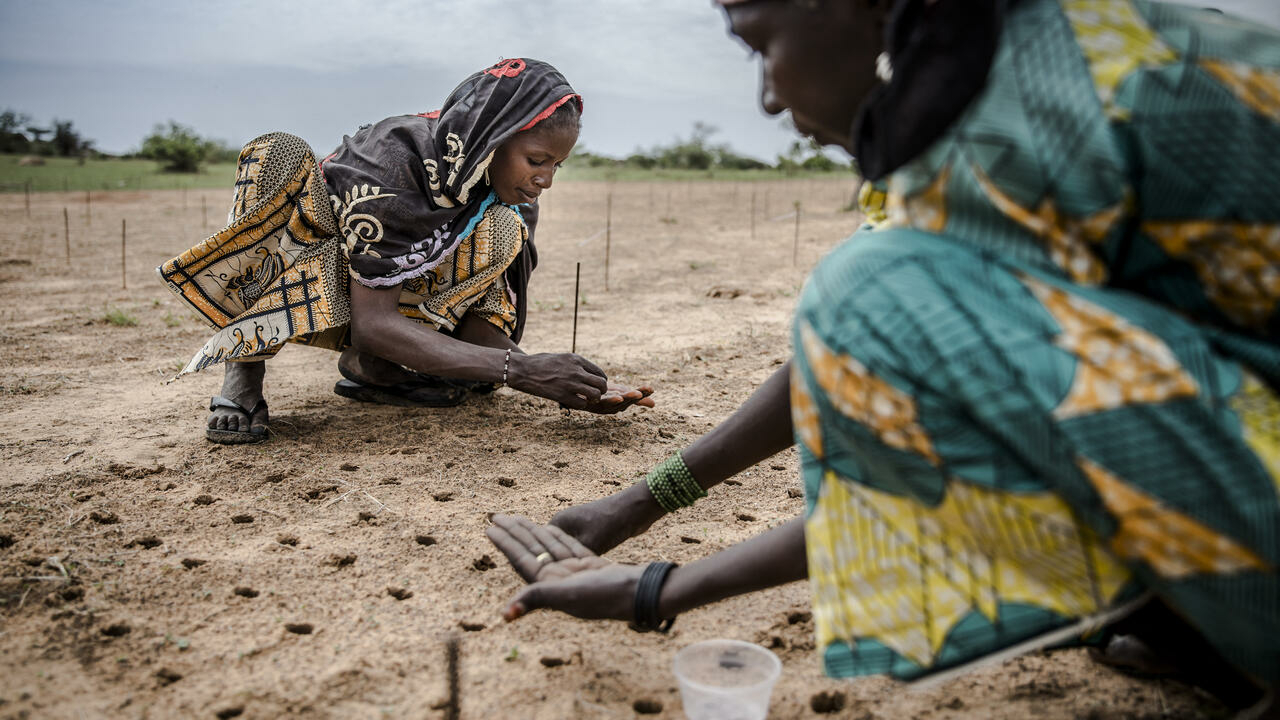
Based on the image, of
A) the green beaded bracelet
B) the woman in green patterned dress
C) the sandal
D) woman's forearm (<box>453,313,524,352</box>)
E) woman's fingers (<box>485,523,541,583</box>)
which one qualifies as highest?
the woman in green patterned dress

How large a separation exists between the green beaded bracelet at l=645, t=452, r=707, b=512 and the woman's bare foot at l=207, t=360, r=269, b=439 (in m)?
1.61

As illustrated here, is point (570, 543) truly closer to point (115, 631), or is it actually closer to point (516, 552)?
point (516, 552)

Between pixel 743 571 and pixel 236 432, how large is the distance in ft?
6.68

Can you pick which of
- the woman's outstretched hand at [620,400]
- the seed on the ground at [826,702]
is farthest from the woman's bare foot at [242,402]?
the seed on the ground at [826,702]

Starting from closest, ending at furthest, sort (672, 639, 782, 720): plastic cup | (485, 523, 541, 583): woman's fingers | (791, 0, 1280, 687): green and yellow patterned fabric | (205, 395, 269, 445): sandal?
(791, 0, 1280, 687): green and yellow patterned fabric, (672, 639, 782, 720): plastic cup, (485, 523, 541, 583): woman's fingers, (205, 395, 269, 445): sandal

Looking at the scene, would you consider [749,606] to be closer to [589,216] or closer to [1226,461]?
[1226,461]

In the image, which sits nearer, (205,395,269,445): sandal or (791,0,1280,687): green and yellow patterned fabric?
(791,0,1280,687): green and yellow patterned fabric

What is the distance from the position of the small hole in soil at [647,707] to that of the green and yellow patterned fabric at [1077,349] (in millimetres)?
568

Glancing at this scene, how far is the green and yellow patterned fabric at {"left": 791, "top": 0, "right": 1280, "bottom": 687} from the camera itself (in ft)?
3.16

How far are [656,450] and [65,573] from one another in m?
1.67

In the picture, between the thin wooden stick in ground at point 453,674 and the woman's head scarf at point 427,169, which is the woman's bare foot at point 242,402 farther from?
the thin wooden stick in ground at point 453,674

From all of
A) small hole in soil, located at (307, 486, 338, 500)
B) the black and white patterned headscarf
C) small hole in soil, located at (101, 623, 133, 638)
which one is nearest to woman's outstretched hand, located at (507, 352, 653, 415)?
the black and white patterned headscarf

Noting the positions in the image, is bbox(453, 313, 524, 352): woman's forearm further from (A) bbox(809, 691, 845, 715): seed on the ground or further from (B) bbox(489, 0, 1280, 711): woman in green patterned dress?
(B) bbox(489, 0, 1280, 711): woman in green patterned dress

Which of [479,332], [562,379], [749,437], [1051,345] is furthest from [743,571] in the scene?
[479,332]
